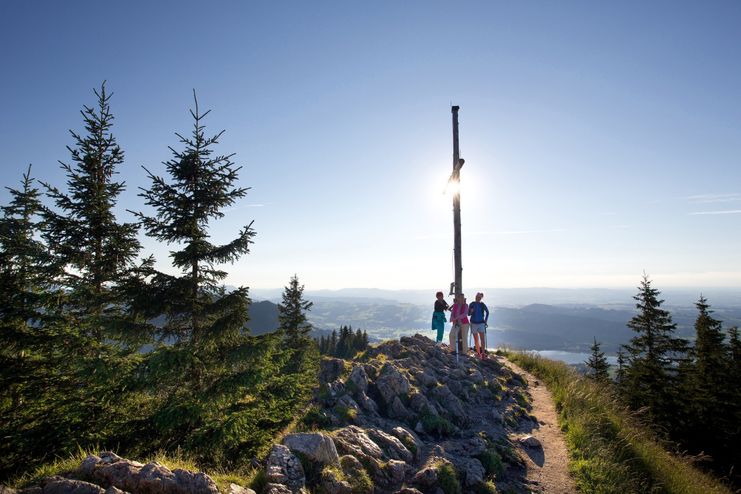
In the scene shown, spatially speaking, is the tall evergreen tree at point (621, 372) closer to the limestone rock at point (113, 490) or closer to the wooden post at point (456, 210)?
the wooden post at point (456, 210)

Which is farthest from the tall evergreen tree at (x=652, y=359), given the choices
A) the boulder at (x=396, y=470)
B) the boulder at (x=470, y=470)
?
the boulder at (x=396, y=470)

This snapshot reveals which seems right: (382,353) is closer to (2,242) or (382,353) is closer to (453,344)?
(453,344)

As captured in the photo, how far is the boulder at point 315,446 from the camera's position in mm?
5895

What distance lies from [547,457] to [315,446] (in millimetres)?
6250

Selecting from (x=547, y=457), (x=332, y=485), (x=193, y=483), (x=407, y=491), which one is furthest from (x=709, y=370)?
(x=193, y=483)

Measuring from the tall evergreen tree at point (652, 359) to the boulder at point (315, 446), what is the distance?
29.2 m

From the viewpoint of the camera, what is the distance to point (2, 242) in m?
12.8

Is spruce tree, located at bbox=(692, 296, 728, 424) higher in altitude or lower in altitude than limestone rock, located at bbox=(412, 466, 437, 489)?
lower

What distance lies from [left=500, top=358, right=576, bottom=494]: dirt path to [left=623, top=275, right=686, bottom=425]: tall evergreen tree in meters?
20.8

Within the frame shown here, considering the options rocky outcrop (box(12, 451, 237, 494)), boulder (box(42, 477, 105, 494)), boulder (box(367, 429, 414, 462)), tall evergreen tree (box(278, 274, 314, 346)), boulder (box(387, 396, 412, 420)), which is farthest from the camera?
tall evergreen tree (box(278, 274, 314, 346))

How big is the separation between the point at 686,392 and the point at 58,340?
40673 mm

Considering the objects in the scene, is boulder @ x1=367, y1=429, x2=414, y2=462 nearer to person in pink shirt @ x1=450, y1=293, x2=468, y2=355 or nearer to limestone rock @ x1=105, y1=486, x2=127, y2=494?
limestone rock @ x1=105, y1=486, x2=127, y2=494

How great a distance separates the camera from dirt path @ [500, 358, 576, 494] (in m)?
7.18

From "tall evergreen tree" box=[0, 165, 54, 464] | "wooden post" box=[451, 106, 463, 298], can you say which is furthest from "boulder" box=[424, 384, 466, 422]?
"tall evergreen tree" box=[0, 165, 54, 464]
